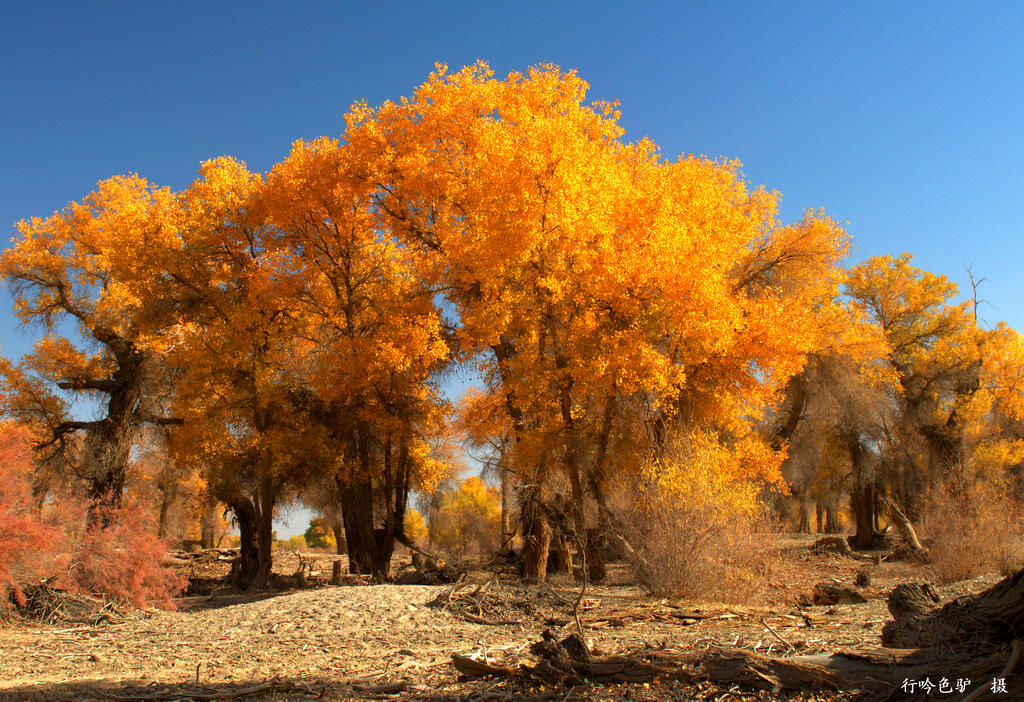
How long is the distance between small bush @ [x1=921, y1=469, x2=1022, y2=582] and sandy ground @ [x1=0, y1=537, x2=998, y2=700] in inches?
14.1

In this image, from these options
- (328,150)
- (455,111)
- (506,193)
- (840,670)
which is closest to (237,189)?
(328,150)

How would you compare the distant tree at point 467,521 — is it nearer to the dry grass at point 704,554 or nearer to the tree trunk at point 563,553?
the tree trunk at point 563,553

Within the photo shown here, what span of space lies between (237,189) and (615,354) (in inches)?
450

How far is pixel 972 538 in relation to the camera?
10.4 m

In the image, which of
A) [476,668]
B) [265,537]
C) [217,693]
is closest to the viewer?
[217,693]

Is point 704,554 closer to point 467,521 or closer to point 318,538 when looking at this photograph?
point 467,521

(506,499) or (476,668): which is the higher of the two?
(506,499)

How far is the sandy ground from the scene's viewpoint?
475cm

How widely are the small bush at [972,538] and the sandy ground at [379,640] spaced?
0.36 m

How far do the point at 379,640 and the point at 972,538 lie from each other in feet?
31.4


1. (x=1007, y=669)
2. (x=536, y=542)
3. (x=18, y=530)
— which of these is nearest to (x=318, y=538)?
(x=536, y=542)

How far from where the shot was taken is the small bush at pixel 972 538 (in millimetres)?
10383

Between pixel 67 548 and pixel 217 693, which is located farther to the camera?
pixel 67 548

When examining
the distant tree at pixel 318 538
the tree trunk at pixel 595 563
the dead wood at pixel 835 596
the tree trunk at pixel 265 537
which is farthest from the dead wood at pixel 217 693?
the distant tree at pixel 318 538
